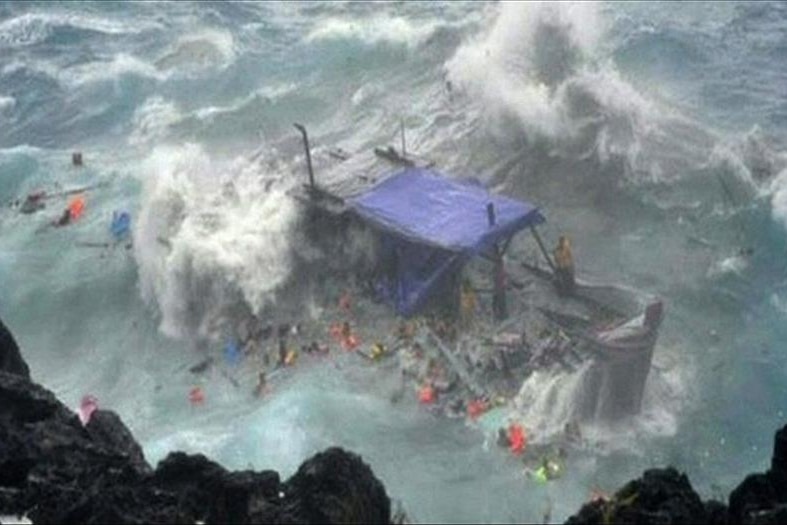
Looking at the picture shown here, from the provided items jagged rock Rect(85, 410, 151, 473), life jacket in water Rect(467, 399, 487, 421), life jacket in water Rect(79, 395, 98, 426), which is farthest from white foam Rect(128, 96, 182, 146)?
jagged rock Rect(85, 410, 151, 473)

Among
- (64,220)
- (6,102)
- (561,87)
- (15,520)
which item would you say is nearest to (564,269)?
(561,87)

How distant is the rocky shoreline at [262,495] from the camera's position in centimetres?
1493

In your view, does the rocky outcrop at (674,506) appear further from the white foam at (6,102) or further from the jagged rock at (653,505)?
the white foam at (6,102)

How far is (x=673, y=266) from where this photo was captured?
30094 mm

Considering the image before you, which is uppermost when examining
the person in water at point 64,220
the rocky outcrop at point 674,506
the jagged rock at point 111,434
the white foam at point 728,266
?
the rocky outcrop at point 674,506

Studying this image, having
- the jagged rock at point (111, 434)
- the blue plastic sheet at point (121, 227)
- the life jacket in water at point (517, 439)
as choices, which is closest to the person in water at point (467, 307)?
the life jacket in water at point (517, 439)

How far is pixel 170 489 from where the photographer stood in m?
16.0

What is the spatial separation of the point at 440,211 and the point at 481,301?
93.0 inches

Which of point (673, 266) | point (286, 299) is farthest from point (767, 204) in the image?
point (286, 299)

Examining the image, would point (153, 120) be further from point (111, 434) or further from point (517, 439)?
point (111, 434)

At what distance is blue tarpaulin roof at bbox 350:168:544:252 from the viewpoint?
25.4 m

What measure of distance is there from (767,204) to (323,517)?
21933 millimetres

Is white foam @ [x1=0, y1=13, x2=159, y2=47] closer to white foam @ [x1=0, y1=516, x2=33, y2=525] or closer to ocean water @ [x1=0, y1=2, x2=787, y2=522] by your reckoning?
ocean water @ [x1=0, y1=2, x2=787, y2=522]

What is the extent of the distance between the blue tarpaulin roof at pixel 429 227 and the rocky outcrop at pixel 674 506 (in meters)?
10.4
